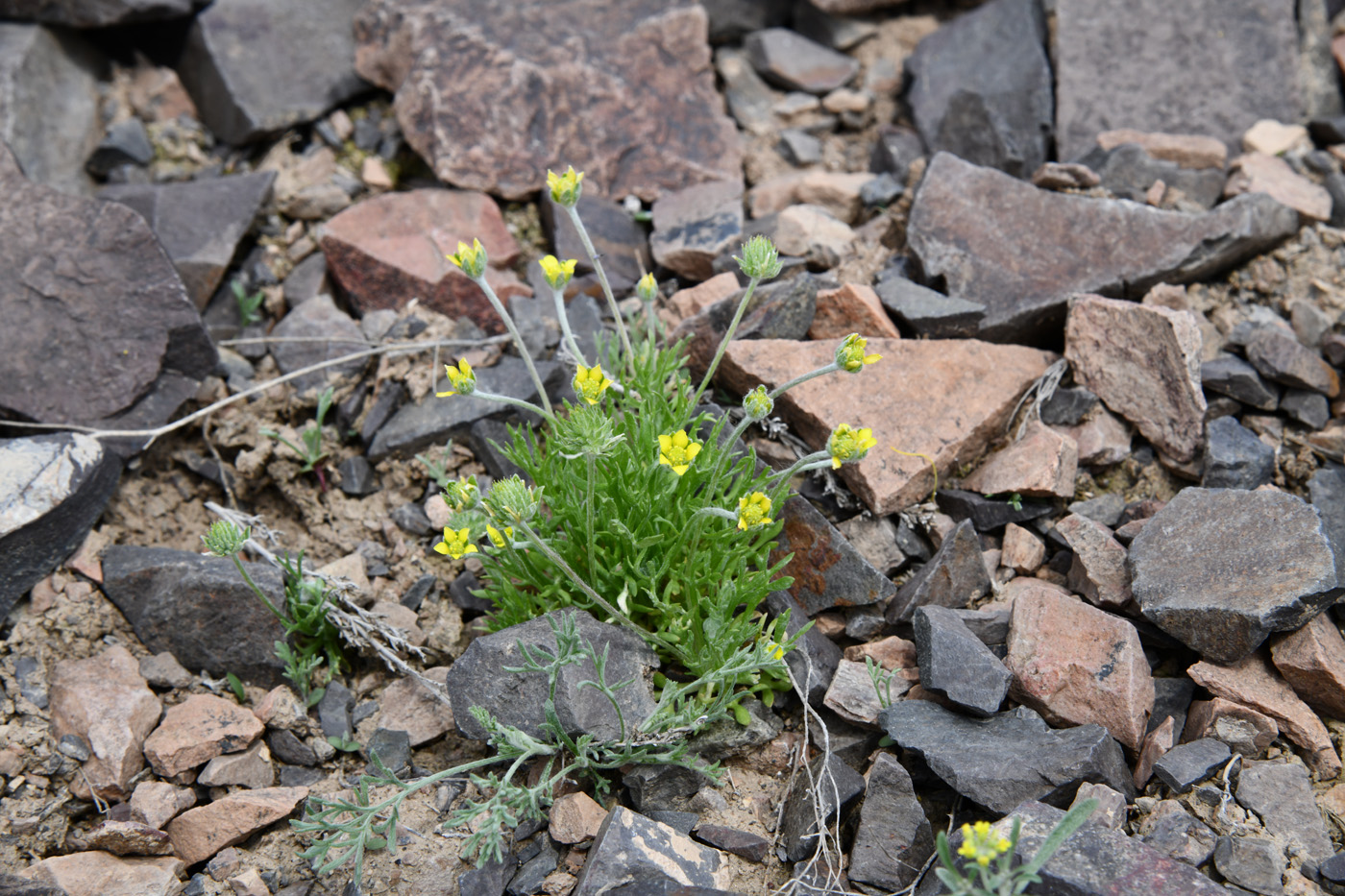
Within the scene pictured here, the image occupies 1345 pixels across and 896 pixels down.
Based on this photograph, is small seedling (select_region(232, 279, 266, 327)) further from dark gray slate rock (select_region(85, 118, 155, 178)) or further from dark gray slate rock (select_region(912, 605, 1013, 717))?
dark gray slate rock (select_region(912, 605, 1013, 717))

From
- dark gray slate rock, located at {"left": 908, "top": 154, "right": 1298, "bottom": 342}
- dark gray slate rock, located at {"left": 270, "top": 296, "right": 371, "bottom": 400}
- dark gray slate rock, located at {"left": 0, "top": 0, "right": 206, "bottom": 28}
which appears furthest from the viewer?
dark gray slate rock, located at {"left": 0, "top": 0, "right": 206, "bottom": 28}

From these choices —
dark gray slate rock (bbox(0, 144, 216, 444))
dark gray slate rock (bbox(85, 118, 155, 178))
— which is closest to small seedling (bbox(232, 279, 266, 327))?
dark gray slate rock (bbox(0, 144, 216, 444))

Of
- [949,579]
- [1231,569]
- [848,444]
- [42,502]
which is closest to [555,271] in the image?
[848,444]

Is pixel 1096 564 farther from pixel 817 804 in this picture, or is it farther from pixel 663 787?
pixel 663 787

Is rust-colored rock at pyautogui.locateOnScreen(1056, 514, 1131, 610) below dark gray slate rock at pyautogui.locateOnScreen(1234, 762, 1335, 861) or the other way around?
the other way around

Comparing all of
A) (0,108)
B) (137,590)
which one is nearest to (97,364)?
(137,590)

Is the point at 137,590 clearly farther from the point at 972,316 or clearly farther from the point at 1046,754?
the point at 972,316
